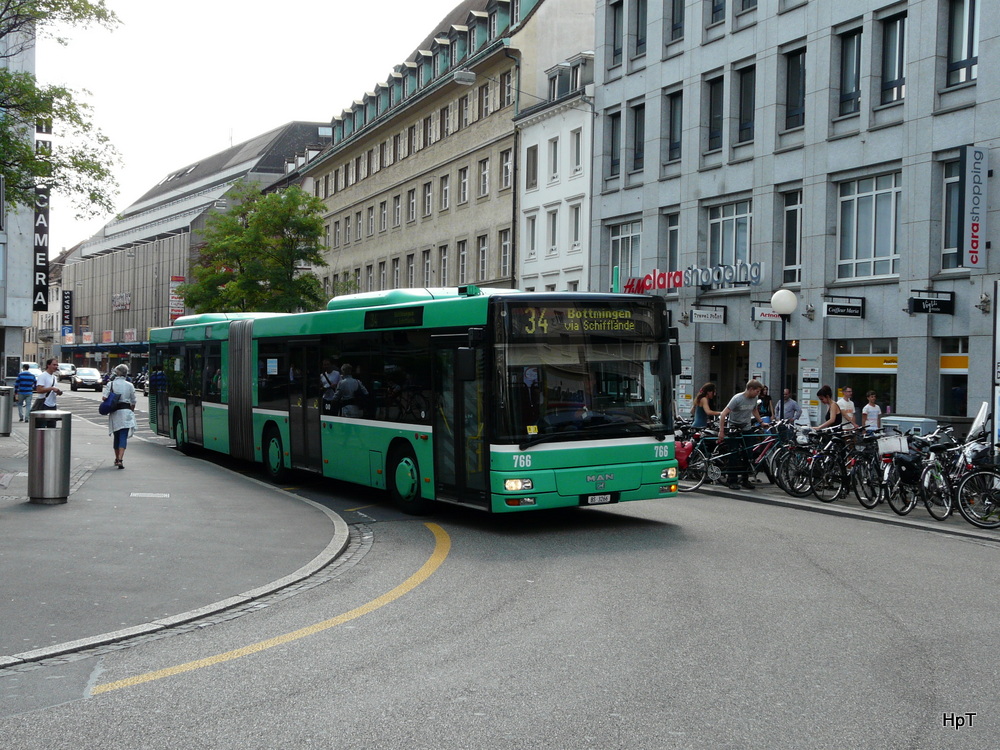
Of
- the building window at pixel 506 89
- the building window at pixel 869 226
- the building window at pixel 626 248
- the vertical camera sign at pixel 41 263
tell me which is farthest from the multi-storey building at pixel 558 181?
the vertical camera sign at pixel 41 263

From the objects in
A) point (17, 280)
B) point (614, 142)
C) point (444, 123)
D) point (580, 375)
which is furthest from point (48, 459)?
point (17, 280)

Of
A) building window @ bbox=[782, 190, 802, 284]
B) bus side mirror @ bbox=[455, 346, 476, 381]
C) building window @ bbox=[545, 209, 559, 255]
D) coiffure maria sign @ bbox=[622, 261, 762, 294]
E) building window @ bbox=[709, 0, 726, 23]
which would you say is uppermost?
building window @ bbox=[709, 0, 726, 23]

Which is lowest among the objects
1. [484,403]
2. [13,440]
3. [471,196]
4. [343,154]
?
[13,440]

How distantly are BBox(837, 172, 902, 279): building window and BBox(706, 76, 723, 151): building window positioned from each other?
17.9 feet

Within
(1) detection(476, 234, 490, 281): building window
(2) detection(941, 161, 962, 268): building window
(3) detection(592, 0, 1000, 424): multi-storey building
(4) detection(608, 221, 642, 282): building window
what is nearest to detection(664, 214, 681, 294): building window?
(3) detection(592, 0, 1000, 424): multi-storey building

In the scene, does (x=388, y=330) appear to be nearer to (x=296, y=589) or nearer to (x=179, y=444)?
(x=296, y=589)

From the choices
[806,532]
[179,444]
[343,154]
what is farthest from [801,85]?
[343,154]

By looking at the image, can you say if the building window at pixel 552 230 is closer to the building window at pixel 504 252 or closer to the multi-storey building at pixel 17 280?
the building window at pixel 504 252

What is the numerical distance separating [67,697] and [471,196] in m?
43.5

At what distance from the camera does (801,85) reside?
96.5 feet

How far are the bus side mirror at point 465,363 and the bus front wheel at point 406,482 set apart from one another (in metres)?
1.82

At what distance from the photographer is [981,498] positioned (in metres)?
13.5

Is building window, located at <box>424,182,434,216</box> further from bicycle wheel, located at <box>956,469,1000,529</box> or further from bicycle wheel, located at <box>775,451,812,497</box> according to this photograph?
bicycle wheel, located at <box>956,469,1000,529</box>

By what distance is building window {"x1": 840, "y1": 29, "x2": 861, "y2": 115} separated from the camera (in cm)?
2744
